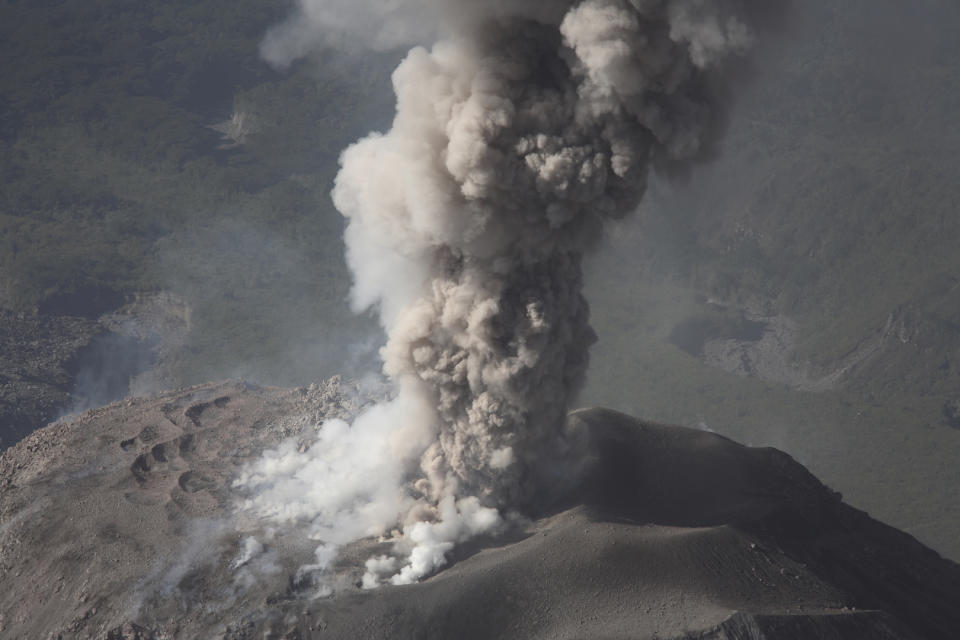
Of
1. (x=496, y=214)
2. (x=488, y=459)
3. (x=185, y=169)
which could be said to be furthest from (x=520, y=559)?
(x=185, y=169)

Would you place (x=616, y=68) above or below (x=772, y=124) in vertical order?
below

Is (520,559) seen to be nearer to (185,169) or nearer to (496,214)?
(496,214)

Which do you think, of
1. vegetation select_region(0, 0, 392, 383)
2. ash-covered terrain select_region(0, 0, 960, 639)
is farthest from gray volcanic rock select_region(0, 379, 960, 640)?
vegetation select_region(0, 0, 392, 383)

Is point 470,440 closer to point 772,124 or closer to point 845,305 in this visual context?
point 845,305

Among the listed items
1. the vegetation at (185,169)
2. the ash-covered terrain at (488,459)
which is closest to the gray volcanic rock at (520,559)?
the ash-covered terrain at (488,459)

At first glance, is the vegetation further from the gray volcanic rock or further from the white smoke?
the white smoke

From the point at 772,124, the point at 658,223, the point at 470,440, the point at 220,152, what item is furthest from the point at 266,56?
the point at 470,440
